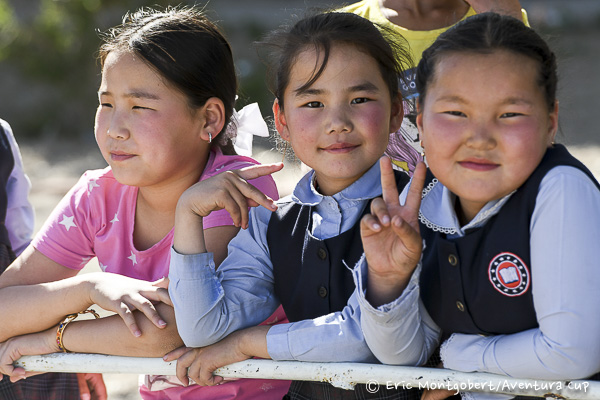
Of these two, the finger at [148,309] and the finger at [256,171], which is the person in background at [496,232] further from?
the finger at [148,309]

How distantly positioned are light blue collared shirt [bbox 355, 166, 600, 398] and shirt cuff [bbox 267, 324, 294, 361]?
235 mm

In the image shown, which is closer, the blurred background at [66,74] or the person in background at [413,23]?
the person in background at [413,23]

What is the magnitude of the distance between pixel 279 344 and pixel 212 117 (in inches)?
30.8

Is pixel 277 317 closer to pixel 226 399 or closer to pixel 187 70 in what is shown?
pixel 226 399

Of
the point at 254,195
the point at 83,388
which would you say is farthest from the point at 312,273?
the point at 83,388

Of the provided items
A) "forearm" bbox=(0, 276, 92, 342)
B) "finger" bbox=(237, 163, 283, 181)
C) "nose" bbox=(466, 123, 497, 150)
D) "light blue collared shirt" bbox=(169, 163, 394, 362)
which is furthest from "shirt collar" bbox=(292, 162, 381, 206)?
"forearm" bbox=(0, 276, 92, 342)

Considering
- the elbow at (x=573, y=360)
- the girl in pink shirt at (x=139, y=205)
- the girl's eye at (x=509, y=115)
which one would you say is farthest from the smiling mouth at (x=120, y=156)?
the elbow at (x=573, y=360)

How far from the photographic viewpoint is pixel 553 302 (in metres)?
1.42

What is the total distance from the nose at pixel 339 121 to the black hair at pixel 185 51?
474 mm

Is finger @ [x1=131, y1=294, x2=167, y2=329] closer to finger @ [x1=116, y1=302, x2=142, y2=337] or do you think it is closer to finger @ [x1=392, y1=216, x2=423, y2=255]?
finger @ [x1=116, y1=302, x2=142, y2=337]

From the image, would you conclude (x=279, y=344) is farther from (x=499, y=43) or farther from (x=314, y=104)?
(x=499, y=43)

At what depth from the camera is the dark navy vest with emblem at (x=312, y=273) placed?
1.80m

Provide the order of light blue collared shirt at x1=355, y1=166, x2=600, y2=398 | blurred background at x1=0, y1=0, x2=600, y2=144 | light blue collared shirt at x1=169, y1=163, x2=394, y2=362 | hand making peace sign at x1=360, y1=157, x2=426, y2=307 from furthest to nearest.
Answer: blurred background at x1=0, y1=0, x2=600, y2=144 → light blue collared shirt at x1=169, y1=163, x2=394, y2=362 → hand making peace sign at x1=360, y1=157, x2=426, y2=307 → light blue collared shirt at x1=355, y1=166, x2=600, y2=398

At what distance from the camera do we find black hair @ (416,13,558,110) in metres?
1.56
